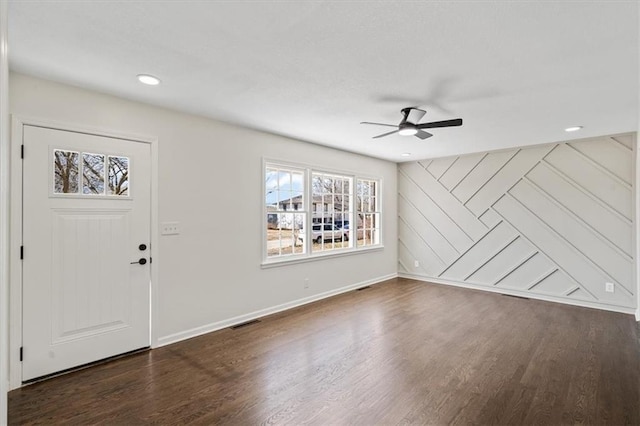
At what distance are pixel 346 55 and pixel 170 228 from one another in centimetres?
251

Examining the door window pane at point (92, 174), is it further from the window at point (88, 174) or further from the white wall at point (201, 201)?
the white wall at point (201, 201)

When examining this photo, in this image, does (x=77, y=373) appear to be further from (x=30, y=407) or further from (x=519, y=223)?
(x=519, y=223)

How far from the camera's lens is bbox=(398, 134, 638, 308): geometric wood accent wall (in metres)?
4.57

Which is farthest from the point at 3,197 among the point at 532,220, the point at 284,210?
the point at 532,220

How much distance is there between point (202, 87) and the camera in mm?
2855

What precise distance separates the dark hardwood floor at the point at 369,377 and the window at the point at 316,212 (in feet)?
3.95

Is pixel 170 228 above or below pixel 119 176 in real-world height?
below

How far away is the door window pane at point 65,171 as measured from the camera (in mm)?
2754

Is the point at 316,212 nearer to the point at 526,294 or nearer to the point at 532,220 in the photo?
the point at 532,220

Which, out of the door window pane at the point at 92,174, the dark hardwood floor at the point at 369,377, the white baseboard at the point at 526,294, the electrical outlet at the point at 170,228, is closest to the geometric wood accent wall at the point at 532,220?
the white baseboard at the point at 526,294

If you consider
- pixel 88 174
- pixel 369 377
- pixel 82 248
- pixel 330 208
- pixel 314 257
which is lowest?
pixel 369 377

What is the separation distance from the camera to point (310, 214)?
5031 mm

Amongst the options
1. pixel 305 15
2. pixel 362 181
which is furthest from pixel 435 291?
pixel 305 15

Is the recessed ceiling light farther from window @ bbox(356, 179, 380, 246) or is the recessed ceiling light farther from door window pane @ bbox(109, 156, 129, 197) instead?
window @ bbox(356, 179, 380, 246)
